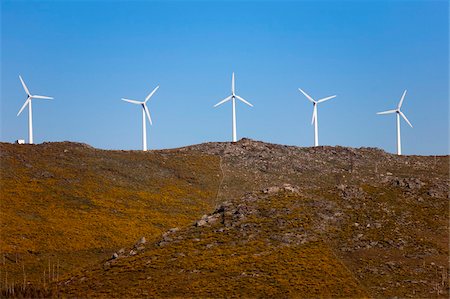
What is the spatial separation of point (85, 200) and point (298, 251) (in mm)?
57176

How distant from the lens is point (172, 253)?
331ft

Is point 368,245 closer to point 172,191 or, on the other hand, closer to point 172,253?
point 172,253

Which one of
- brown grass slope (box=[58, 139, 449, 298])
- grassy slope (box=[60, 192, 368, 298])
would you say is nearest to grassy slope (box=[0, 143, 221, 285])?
grassy slope (box=[60, 192, 368, 298])

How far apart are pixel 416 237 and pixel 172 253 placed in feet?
111

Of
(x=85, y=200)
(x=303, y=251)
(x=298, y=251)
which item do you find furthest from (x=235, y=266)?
(x=85, y=200)

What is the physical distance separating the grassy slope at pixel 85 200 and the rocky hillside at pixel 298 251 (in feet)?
12.4

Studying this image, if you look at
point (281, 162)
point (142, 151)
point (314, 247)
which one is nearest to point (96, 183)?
point (142, 151)

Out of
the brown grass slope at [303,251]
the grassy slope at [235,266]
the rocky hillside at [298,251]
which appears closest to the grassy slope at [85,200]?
the rocky hillside at [298,251]

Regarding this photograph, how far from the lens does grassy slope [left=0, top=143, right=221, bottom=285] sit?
118812mm

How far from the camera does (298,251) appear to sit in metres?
99.6

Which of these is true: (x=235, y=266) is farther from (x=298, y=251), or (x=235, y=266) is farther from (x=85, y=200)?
(x=85, y=200)

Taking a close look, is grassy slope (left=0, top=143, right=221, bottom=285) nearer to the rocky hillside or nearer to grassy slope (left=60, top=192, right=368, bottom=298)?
the rocky hillside

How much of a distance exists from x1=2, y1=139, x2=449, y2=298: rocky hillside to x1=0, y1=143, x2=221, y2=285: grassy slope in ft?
12.4

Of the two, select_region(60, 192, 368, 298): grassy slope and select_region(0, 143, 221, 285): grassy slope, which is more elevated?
select_region(0, 143, 221, 285): grassy slope
